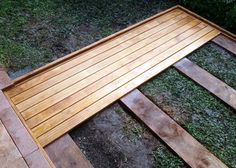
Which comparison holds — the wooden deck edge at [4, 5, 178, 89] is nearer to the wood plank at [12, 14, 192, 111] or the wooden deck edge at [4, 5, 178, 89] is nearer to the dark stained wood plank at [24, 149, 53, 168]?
the wood plank at [12, 14, 192, 111]

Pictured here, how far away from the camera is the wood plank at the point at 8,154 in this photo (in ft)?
7.45

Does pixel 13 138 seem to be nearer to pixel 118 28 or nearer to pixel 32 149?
pixel 32 149

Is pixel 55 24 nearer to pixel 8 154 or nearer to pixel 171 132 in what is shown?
pixel 8 154

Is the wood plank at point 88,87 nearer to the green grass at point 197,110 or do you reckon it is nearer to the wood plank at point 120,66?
the wood plank at point 120,66

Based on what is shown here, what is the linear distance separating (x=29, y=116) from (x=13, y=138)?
0.34 m

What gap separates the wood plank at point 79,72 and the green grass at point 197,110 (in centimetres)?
61

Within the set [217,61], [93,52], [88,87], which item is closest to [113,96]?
[88,87]

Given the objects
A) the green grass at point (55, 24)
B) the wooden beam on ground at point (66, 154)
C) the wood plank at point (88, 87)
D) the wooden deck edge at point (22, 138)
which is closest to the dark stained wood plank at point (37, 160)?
the wooden deck edge at point (22, 138)

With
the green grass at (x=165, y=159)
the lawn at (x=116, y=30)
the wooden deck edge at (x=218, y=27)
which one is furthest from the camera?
the wooden deck edge at (x=218, y=27)

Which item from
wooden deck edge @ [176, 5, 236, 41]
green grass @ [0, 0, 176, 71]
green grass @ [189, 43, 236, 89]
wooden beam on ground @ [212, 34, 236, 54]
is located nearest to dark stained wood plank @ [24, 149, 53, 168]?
green grass @ [0, 0, 176, 71]

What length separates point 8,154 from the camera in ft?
7.68

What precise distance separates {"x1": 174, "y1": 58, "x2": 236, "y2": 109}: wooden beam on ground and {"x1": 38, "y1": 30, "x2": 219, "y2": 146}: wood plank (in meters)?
0.15

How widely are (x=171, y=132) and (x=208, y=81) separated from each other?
1.01 meters

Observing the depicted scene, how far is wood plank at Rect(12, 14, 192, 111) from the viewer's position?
2.93m
